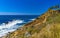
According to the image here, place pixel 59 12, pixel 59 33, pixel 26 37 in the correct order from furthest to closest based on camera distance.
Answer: pixel 59 12 < pixel 26 37 < pixel 59 33

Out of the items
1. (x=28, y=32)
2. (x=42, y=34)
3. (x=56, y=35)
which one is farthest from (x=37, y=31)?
(x=56, y=35)

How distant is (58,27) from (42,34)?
58cm

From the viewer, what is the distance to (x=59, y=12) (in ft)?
Answer: 31.5

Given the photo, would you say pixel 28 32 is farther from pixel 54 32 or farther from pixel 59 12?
pixel 59 12

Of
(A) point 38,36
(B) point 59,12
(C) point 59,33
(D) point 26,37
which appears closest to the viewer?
(C) point 59,33

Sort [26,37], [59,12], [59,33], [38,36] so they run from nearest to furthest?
1. [59,33]
2. [38,36]
3. [26,37]
4. [59,12]

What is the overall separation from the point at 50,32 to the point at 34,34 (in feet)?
2.72

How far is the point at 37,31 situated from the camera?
779 centimetres

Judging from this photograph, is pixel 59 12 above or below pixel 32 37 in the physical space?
above

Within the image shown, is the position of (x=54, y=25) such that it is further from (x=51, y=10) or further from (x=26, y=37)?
(x=51, y=10)

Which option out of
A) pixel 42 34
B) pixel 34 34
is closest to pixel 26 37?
pixel 34 34

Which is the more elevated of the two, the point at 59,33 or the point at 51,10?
the point at 51,10

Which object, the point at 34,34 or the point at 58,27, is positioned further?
the point at 34,34

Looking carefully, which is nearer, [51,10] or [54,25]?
[54,25]
